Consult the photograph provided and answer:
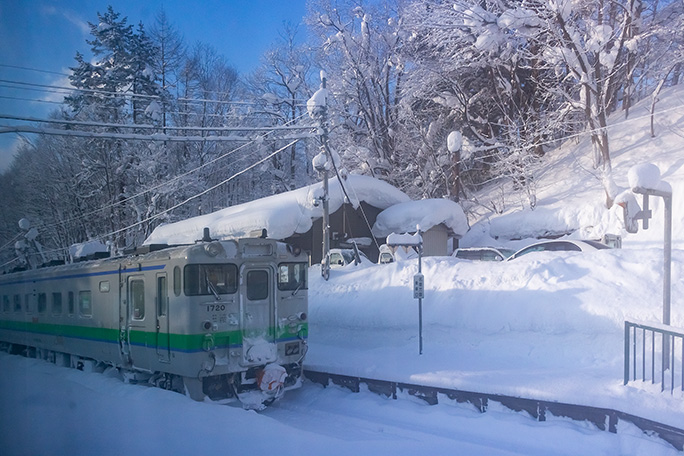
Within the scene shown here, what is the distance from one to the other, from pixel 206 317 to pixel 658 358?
7470 mm

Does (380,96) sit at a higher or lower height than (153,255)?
higher

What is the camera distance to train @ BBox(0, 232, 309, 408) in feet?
30.0

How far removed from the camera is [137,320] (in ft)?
33.9

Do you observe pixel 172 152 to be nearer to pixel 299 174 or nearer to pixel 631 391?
pixel 299 174

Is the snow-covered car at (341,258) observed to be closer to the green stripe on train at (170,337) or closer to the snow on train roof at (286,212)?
the snow on train roof at (286,212)

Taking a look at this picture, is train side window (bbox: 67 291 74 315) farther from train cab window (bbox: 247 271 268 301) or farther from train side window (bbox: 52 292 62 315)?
train cab window (bbox: 247 271 268 301)

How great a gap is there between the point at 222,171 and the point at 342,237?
9.97m

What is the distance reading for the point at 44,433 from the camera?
20.3 ft

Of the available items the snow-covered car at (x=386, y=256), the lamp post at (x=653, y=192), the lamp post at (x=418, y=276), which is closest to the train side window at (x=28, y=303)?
the lamp post at (x=418, y=276)

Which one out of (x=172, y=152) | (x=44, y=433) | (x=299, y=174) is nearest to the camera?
(x=44, y=433)

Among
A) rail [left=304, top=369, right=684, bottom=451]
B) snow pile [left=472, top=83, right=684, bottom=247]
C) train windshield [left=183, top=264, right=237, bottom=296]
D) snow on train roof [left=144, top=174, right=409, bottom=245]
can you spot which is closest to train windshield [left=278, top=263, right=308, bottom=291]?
train windshield [left=183, top=264, right=237, bottom=296]

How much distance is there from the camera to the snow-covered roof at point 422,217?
25306mm

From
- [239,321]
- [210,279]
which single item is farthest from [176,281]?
[239,321]

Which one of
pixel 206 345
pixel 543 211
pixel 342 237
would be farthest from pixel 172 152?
pixel 206 345
